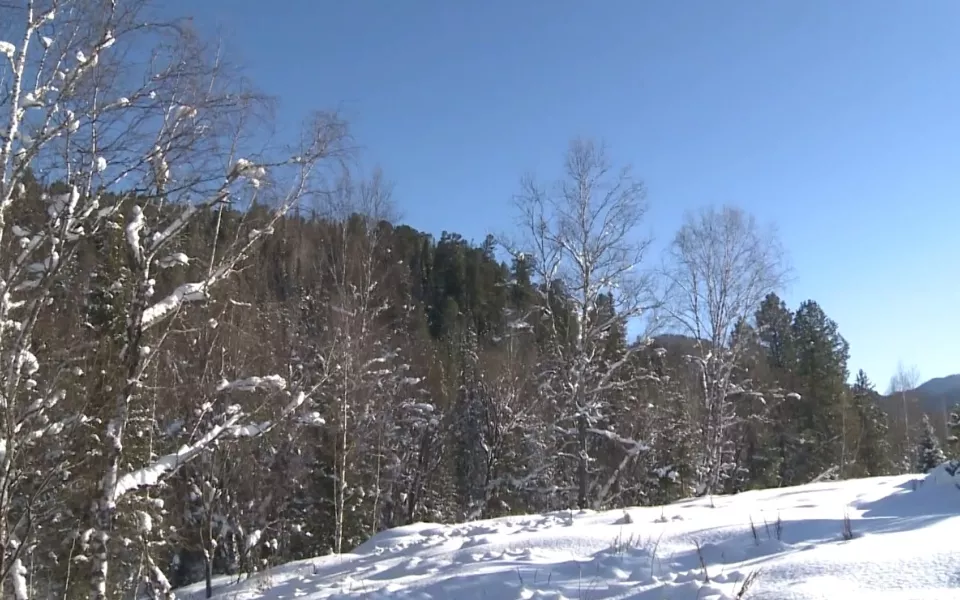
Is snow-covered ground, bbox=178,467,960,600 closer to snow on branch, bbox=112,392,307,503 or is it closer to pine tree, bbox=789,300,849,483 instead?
snow on branch, bbox=112,392,307,503

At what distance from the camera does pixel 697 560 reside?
5.57 meters

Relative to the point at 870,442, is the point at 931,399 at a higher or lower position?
higher

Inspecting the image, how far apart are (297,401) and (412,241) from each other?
57164 mm

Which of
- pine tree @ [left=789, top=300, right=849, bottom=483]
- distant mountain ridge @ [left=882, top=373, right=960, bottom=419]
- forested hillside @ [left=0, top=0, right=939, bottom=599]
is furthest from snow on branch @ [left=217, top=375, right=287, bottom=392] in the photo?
pine tree @ [left=789, top=300, right=849, bottom=483]

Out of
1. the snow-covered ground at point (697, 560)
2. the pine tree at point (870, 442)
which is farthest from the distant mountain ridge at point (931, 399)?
the snow-covered ground at point (697, 560)

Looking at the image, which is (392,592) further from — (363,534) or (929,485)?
(363,534)

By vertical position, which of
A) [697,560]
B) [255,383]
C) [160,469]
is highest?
[255,383]

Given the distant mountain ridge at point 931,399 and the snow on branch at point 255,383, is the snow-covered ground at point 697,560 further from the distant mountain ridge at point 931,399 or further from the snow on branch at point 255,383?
the distant mountain ridge at point 931,399

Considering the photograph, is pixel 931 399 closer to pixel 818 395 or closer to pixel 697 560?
pixel 818 395

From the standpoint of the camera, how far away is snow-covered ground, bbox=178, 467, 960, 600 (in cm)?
433

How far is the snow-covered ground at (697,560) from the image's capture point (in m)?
4.33

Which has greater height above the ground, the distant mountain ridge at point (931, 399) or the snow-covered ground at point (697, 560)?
the distant mountain ridge at point (931, 399)

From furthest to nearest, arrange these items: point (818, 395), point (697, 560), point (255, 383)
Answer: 1. point (818, 395)
2. point (255, 383)
3. point (697, 560)

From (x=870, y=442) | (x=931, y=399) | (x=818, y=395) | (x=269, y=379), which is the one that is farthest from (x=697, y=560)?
(x=931, y=399)
